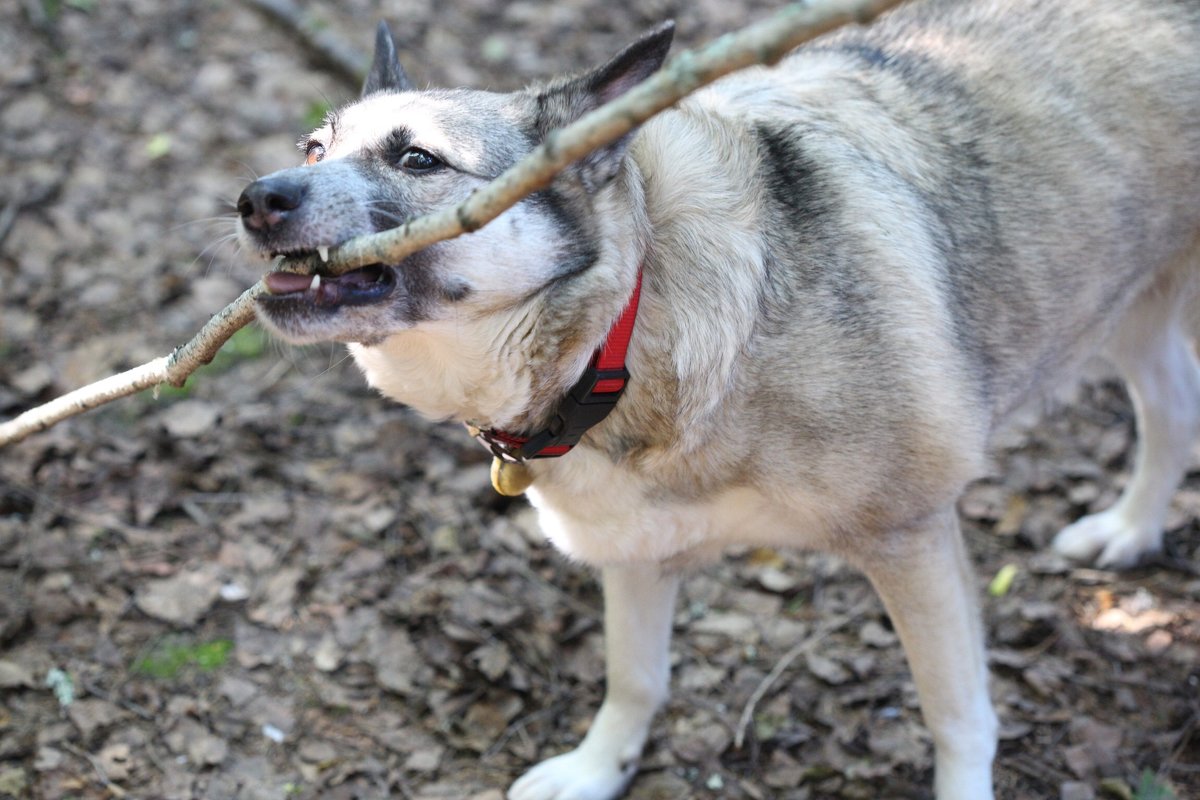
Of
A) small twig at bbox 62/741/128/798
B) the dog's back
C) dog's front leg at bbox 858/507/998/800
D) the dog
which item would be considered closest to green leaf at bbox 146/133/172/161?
the dog

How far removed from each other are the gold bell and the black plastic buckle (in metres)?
0.20

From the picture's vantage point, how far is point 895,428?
276 centimetres

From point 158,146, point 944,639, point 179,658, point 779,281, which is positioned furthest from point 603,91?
point 158,146

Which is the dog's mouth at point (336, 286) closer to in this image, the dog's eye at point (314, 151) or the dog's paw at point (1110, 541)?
the dog's eye at point (314, 151)

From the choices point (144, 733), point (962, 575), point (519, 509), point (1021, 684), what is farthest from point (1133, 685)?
point (144, 733)

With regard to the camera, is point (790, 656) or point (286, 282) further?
point (790, 656)

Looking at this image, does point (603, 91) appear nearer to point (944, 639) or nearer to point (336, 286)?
point (336, 286)

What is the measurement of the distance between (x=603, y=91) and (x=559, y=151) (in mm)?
765

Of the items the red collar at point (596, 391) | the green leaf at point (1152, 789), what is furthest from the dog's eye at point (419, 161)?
the green leaf at point (1152, 789)

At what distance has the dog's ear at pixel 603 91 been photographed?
Result: 2477mm

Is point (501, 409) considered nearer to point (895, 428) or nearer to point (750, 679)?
point (895, 428)

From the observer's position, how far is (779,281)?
8.86 ft

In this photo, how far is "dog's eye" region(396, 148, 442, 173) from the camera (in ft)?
8.54

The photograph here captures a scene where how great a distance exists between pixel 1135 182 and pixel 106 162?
4.66 meters
